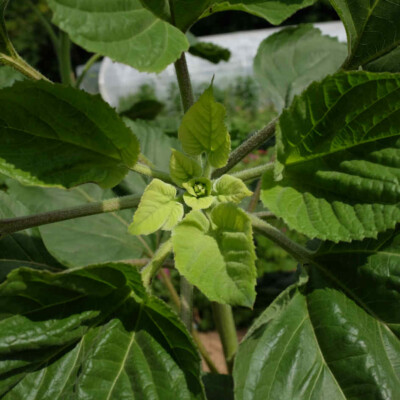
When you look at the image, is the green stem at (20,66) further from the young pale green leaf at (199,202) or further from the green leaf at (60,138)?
the young pale green leaf at (199,202)

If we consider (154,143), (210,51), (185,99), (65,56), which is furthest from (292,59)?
(65,56)

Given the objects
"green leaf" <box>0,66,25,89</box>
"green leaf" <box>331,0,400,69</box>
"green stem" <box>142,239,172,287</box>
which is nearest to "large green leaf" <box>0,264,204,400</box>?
"green stem" <box>142,239,172,287</box>

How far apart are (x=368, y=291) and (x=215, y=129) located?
0.35m

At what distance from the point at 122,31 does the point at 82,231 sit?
0.57 meters

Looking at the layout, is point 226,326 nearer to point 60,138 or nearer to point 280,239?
point 280,239

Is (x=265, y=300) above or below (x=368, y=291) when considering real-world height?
below

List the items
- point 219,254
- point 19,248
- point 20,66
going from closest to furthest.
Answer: point 219,254, point 20,66, point 19,248

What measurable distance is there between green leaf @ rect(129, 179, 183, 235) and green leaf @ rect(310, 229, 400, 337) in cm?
28

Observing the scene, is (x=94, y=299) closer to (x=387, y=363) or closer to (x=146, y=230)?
(x=146, y=230)

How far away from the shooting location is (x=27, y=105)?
65 cm

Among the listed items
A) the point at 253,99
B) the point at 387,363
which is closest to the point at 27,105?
the point at 387,363

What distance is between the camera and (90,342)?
73 centimetres

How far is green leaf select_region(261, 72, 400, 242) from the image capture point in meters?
0.62

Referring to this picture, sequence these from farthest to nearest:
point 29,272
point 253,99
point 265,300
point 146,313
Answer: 1. point 253,99
2. point 265,300
3. point 146,313
4. point 29,272
